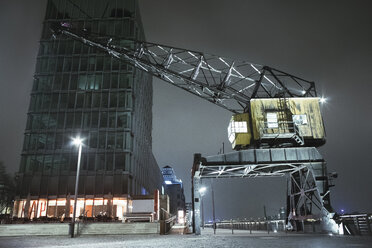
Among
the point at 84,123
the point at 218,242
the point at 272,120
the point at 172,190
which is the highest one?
the point at 84,123

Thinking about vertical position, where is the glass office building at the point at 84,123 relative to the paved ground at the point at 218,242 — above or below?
above

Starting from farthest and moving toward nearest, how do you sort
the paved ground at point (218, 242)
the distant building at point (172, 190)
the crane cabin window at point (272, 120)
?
1. the distant building at point (172, 190)
2. the crane cabin window at point (272, 120)
3. the paved ground at point (218, 242)

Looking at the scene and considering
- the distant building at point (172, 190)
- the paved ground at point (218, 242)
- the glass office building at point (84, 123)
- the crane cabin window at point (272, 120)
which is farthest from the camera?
the distant building at point (172, 190)

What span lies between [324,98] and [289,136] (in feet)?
17.6

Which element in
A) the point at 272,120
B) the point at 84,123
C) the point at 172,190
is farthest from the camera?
the point at 172,190

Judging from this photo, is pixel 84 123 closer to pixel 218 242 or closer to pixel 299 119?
pixel 299 119

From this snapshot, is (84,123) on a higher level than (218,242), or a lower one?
higher

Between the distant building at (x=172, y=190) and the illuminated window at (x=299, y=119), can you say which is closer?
the illuminated window at (x=299, y=119)

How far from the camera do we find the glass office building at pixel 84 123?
48.8 metres

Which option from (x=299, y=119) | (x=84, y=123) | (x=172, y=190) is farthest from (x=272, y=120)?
(x=172, y=190)

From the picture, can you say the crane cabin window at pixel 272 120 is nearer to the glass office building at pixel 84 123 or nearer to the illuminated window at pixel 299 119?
the illuminated window at pixel 299 119

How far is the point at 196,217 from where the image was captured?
23094 millimetres

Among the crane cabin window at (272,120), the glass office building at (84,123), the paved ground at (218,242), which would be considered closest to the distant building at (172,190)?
the glass office building at (84,123)

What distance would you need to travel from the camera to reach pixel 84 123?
52938mm
